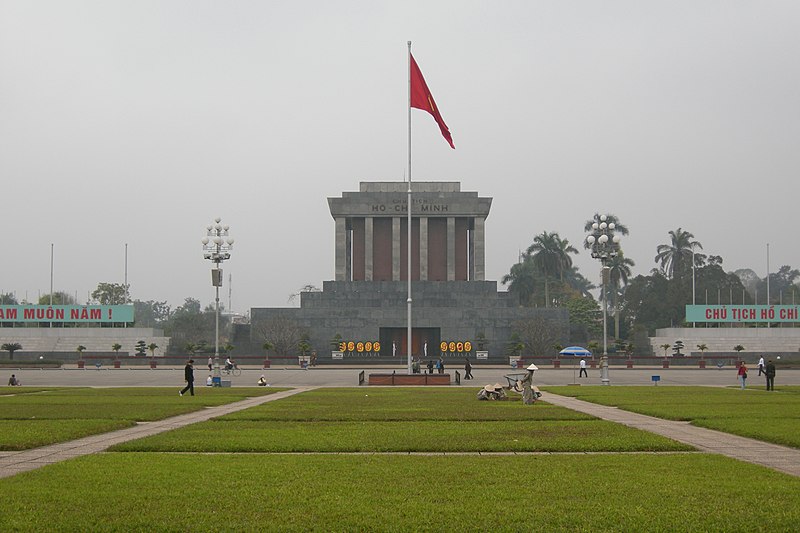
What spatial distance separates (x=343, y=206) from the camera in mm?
102875

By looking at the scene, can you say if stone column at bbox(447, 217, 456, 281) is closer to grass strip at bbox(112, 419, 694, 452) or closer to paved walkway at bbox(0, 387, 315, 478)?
paved walkway at bbox(0, 387, 315, 478)

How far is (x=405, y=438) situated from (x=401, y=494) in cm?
709

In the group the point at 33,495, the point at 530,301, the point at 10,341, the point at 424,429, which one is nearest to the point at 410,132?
the point at 424,429

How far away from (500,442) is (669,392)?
23685mm

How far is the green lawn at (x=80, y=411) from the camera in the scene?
64.4ft

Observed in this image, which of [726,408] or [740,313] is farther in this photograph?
[740,313]

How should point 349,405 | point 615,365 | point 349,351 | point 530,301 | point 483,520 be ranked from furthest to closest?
1. point 530,301
2. point 349,351
3. point 615,365
4. point 349,405
5. point 483,520

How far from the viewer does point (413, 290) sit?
97.1 metres

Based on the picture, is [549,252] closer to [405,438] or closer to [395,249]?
[395,249]

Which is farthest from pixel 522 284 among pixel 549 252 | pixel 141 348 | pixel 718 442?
pixel 718 442

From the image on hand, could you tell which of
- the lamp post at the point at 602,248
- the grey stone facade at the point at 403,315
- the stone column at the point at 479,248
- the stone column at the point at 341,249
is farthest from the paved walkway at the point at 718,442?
the stone column at the point at 341,249

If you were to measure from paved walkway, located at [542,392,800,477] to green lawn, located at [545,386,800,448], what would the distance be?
473mm

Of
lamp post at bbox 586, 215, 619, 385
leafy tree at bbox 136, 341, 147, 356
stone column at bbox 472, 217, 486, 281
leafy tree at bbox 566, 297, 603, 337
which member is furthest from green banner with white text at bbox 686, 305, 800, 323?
leafy tree at bbox 136, 341, 147, 356

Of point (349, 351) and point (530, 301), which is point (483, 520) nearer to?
point (349, 351)
